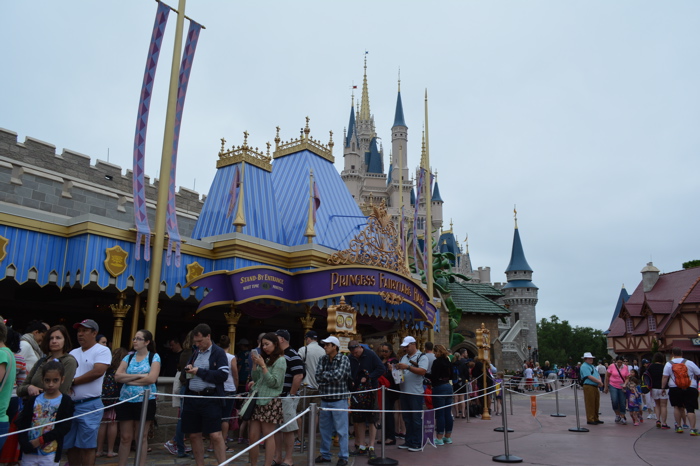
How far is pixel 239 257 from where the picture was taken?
→ 11.8 meters

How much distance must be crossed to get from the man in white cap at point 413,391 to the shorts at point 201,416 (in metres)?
3.28

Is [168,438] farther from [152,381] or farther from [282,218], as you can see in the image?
[282,218]

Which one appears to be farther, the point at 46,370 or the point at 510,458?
the point at 510,458

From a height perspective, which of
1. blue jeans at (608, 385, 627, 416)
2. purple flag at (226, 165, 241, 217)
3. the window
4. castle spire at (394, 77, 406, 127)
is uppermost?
castle spire at (394, 77, 406, 127)

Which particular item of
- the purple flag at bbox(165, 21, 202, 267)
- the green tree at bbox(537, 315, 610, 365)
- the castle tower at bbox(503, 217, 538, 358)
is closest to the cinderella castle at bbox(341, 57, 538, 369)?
the castle tower at bbox(503, 217, 538, 358)

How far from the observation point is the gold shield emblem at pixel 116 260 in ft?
32.9

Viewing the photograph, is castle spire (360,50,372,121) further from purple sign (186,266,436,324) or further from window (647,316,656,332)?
purple sign (186,266,436,324)

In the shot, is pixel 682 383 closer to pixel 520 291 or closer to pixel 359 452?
pixel 359 452

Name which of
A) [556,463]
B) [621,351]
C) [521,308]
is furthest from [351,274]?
[521,308]

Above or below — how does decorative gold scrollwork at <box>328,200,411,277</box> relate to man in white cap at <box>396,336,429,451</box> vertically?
above

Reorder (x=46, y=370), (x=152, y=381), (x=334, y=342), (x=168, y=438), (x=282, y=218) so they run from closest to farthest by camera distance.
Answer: (x=46, y=370)
(x=152, y=381)
(x=334, y=342)
(x=168, y=438)
(x=282, y=218)

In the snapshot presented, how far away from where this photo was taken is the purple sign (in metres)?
11.0

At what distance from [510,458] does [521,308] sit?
220 ft

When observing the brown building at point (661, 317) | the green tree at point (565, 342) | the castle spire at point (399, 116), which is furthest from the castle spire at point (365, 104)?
the brown building at point (661, 317)
